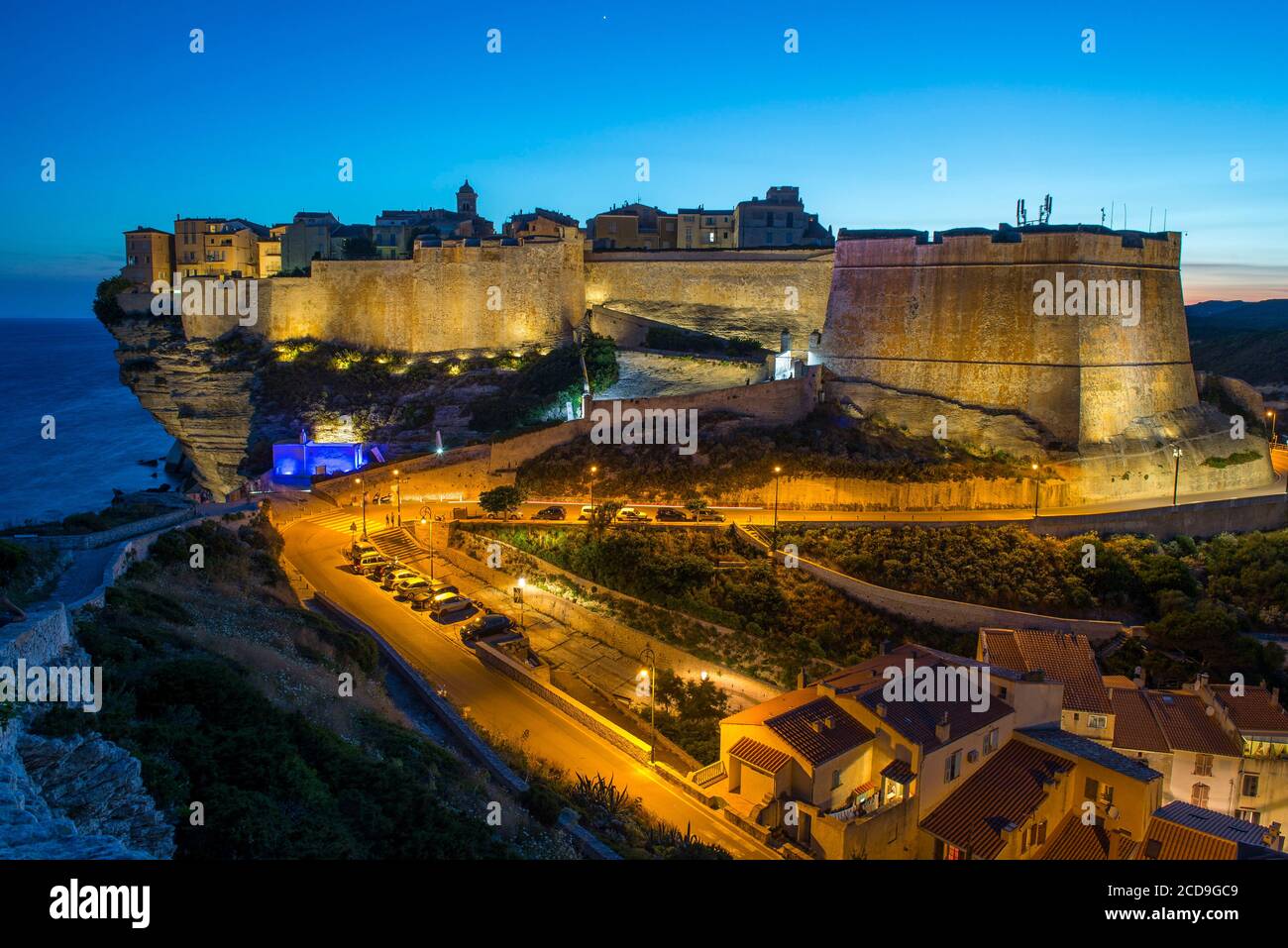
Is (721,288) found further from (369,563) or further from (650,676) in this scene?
(650,676)

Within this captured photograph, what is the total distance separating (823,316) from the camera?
2970 centimetres

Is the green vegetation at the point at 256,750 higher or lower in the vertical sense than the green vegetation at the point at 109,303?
lower

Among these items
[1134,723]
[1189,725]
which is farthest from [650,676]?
[1189,725]

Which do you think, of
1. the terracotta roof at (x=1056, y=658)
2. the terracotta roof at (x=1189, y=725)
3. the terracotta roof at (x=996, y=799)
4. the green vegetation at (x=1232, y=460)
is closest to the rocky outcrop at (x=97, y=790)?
the terracotta roof at (x=996, y=799)

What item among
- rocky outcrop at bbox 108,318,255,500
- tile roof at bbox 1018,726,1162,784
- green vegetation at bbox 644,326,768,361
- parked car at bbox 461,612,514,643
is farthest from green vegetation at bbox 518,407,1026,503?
rocky outcrop at bbox 108,318,255,500

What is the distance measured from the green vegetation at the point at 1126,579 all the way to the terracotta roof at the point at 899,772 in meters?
7.20

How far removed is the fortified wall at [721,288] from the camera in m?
29.9

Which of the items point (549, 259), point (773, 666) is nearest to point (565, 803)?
point (773, 666)

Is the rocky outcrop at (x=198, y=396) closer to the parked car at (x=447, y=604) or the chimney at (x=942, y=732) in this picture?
the parked car at (x=447, y=604)

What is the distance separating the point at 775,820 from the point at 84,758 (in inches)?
332

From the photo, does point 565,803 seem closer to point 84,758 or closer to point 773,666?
point 84,758

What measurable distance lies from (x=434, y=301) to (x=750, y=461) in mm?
16807
